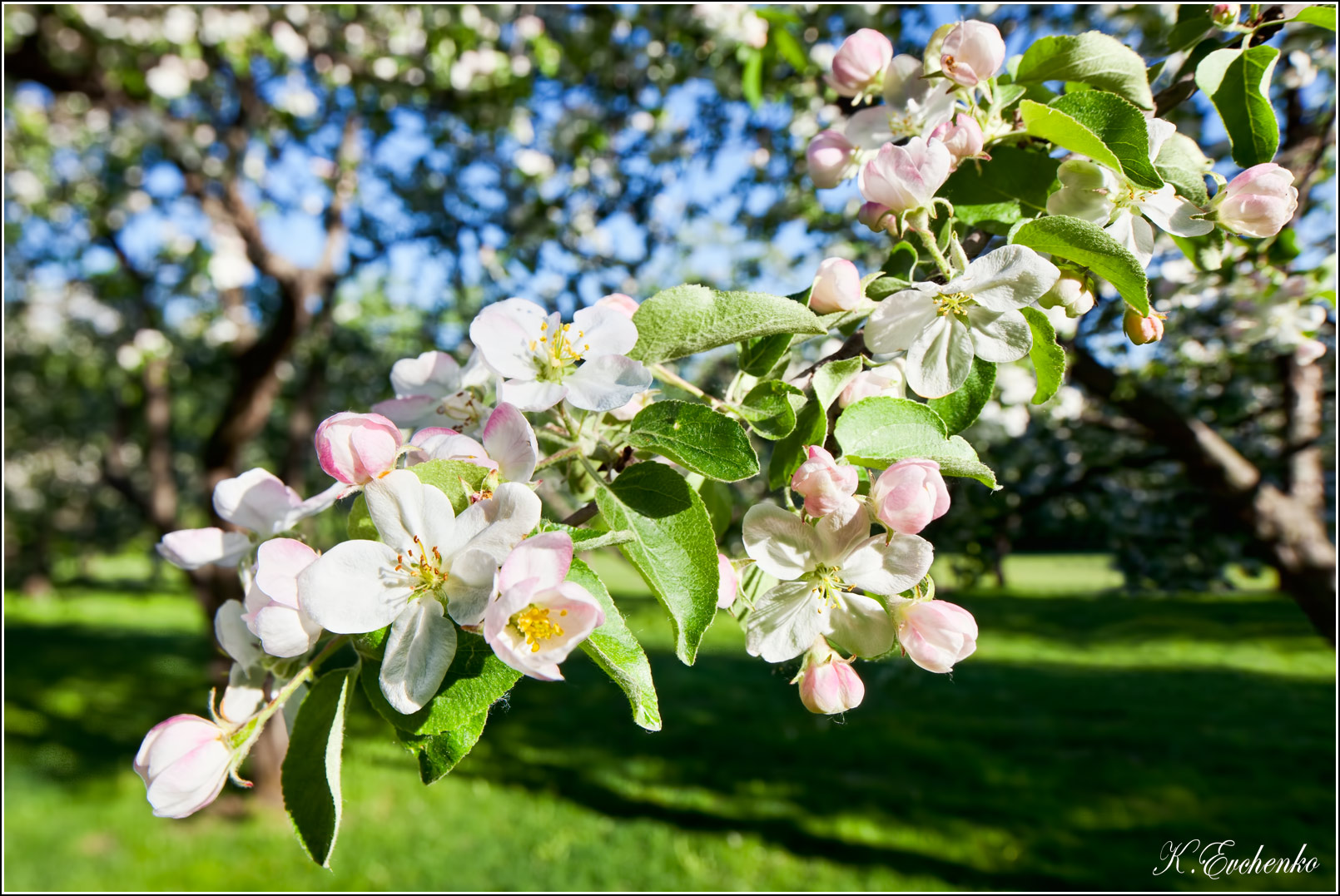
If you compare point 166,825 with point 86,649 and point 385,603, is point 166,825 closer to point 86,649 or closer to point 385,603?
point 385,603

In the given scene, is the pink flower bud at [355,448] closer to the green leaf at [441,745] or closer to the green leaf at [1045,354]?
the green leaf at [441,745]

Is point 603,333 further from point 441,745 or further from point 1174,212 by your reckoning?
point 1174,212

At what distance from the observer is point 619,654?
0.69 meters

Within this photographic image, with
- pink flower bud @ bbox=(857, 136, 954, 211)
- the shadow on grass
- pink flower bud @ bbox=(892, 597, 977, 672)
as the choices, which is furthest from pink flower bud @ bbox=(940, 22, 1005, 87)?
the shadow on grass

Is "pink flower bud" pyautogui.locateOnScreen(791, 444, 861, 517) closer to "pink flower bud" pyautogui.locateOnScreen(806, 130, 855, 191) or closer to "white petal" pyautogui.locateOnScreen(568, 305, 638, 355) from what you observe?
"white petal" pyautogui.locateOnScreen(568, 305, 638, 355)

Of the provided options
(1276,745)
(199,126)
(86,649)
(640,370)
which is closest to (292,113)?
(199,126)

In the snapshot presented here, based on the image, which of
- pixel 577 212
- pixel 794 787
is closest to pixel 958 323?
pixel 577 212

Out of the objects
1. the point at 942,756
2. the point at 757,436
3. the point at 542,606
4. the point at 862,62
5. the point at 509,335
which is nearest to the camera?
the point at 542,606

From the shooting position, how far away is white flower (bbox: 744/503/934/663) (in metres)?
0.76

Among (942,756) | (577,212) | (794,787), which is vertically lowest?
(942,756)

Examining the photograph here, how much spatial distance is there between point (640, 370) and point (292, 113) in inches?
200

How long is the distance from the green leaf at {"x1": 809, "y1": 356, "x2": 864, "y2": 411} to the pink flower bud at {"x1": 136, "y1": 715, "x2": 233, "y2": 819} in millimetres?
609

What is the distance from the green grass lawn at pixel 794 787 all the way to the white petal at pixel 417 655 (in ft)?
6.92

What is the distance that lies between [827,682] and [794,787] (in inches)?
193
